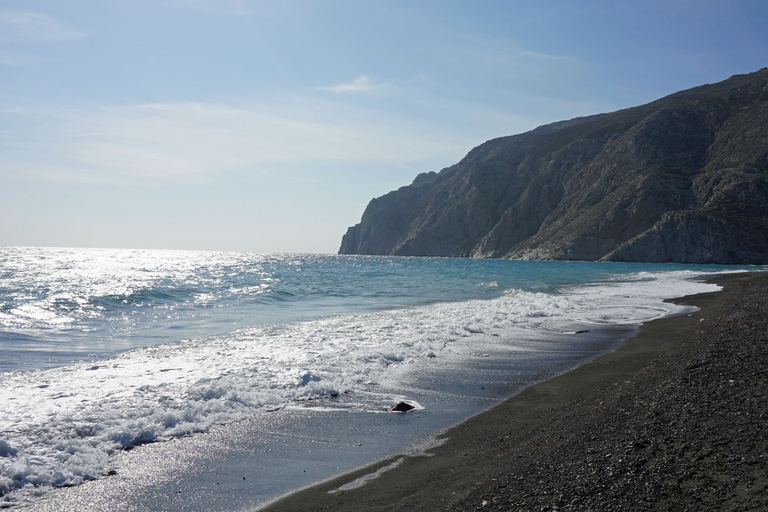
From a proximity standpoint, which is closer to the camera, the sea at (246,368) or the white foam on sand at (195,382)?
the white foam on sand at (195,382)

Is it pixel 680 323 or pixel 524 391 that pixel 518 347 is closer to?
pixel 524 391

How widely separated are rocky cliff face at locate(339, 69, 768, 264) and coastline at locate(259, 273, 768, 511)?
107m

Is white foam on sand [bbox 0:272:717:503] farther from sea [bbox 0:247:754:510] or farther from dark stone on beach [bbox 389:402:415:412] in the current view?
dark stone on beach [bbox 389:402:415:412]

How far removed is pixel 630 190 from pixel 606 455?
409ft

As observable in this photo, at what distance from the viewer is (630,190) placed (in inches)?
4510

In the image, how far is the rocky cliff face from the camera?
3935 inches

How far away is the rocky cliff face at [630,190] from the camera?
99.9 metres

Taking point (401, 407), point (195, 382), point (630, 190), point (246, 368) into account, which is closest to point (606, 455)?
point (401, 407)

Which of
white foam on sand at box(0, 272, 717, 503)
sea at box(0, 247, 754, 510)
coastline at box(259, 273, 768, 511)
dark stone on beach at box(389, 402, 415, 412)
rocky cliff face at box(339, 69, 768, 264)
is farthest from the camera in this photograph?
rocky cliff face at box(339, 69, 768, 264)

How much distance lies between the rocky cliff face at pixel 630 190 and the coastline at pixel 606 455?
107401 mm

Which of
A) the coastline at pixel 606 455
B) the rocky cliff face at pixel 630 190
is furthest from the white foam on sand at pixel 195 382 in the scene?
the rocky cliff face at pixel 630 190

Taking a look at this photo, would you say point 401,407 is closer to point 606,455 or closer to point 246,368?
point 606,455

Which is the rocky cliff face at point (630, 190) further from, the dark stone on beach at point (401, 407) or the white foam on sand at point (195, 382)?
the dark stone on beach at point (401, 407)

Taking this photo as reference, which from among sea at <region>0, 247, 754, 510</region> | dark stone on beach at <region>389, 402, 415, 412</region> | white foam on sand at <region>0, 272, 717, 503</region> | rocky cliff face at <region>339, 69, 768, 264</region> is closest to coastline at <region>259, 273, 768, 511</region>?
sea at <region>0, 247, 754, 510</region>
